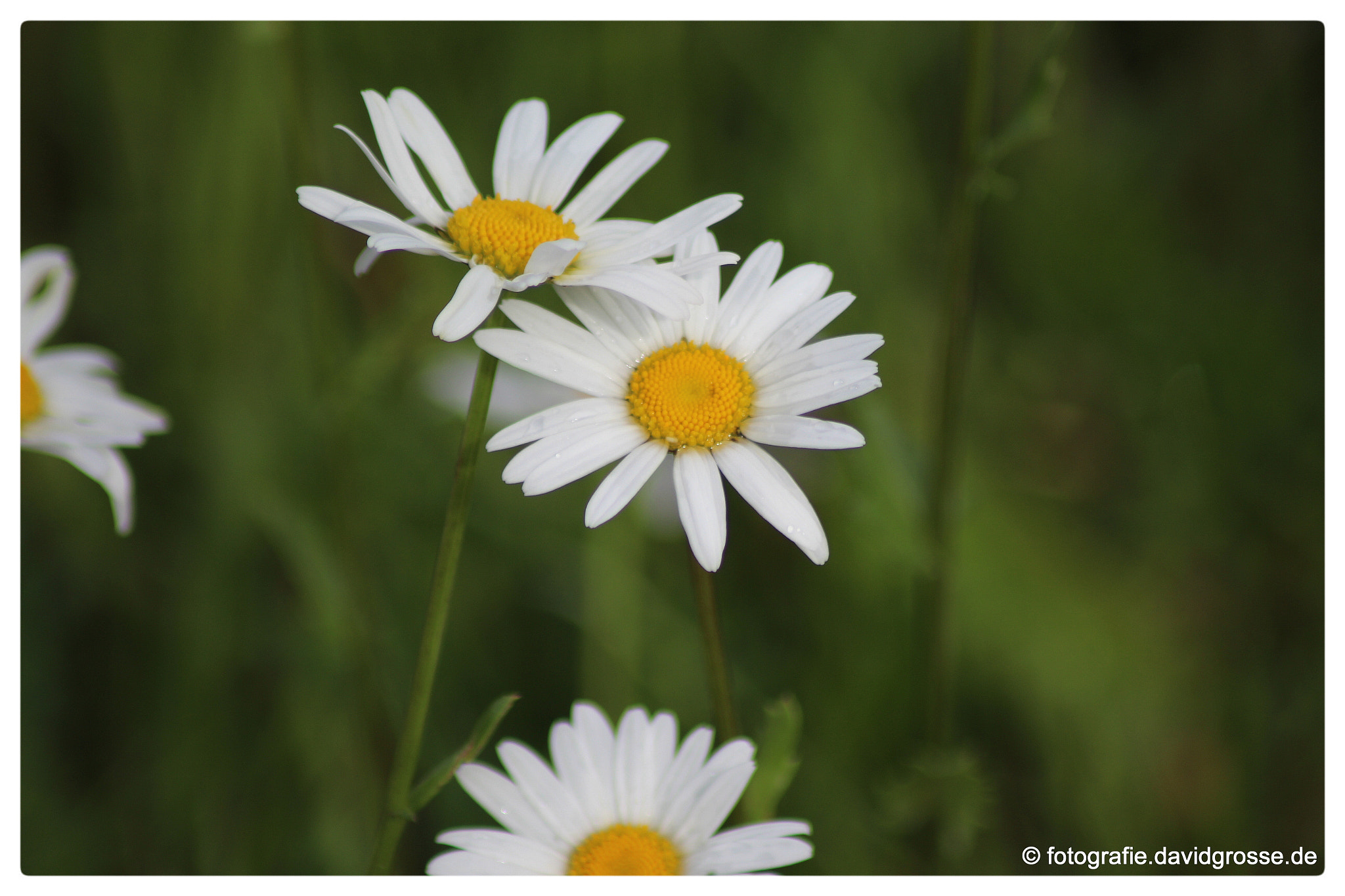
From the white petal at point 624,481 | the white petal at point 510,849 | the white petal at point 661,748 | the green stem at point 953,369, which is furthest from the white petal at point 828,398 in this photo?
the green stem at point 953,369

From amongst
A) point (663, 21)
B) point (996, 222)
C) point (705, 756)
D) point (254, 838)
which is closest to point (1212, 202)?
point (996, 222)

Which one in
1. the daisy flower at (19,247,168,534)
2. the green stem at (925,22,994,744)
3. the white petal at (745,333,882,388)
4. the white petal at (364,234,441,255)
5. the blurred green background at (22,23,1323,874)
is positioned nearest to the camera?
the white petal at (364,234,441,255)

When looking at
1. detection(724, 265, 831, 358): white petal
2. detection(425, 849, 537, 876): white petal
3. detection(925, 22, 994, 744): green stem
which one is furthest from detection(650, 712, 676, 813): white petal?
detection(925, 22, 994, 744): green stem

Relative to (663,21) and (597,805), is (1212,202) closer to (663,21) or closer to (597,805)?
(663,21)

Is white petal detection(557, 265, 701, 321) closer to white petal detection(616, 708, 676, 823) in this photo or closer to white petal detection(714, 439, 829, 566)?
white petal detection(714, 439, 829, 566)

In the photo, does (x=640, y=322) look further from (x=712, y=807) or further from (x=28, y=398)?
(x=28, y=398)

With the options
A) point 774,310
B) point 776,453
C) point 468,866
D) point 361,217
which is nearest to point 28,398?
point 361,217

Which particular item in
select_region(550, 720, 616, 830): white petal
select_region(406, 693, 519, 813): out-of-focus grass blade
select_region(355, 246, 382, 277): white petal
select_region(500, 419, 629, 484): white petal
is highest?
select_region(355, 246, 382, 277): white petal

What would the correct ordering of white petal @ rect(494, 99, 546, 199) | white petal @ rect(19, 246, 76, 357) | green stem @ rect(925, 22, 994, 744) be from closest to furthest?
white petal @ rect(494, 99, 546, 199)
white petal @ rect(19, 246, 76, 357)
green stem @ rect(925, 22, 994, 744)
